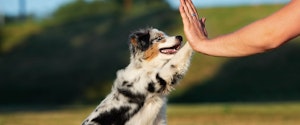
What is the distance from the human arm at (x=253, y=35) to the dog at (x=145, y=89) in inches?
119

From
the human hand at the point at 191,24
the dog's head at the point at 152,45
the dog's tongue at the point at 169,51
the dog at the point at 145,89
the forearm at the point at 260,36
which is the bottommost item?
the forearm at the point at 260,36

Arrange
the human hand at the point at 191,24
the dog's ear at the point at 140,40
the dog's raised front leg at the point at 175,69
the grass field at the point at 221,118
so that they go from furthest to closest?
the grass field at the point at 221,118 < the dog's ear at the point at 140,40 < the dog's raised front leg at the point at 175,69 < the human hand at the point at 191,24

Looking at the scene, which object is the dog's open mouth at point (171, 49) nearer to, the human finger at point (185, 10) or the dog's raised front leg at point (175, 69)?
the dog's raised front leg at point (175, 69)

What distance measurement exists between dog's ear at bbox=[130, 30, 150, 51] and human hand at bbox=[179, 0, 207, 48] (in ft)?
12.1

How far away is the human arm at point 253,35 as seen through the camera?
10.7 feet

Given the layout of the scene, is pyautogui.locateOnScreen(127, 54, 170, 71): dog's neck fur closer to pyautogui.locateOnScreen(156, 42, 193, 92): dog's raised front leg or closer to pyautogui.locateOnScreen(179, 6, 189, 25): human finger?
pyautogui.locateOnScreen(156, 42, 193, 92): dog's raised front leg

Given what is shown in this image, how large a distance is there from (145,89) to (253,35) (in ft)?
12.6

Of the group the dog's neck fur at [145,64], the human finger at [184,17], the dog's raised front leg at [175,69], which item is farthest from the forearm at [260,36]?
the dog's neck fur at [145,64]

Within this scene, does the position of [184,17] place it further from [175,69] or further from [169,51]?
[169,51]

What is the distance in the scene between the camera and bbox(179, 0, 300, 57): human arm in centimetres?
325

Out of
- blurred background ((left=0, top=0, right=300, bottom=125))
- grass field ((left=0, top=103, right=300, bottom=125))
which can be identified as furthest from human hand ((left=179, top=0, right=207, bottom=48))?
blurred background ((left=0, top=0, right=300, bottom=125))

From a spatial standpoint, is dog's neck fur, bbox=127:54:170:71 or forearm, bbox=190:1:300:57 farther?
dog's neck fur, bbox=127:54:170:71

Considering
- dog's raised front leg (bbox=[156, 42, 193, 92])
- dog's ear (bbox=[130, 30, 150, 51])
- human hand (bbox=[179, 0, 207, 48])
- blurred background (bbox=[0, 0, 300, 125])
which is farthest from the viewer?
blurred background (bbox=[0, 0, 300, 125])

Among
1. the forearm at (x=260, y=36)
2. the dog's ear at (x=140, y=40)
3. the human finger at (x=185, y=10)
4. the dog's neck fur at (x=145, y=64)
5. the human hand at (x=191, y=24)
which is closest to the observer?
the forearm at (x=260, y=36)
